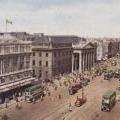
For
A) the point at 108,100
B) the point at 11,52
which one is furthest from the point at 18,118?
the point at 11,52

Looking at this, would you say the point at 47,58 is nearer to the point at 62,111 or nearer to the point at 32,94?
the point at 32,94

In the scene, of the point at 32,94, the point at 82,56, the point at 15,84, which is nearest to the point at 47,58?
the point at 82,56

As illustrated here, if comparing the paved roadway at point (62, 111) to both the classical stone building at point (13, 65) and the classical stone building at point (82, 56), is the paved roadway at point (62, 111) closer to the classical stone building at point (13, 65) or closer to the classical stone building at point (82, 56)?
the classical stone building at point (13, 65)

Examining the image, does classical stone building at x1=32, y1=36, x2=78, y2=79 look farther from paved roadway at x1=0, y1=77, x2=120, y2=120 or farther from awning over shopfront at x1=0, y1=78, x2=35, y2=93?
paved roadway at x1=0, y1=77, x2=120, y2=120

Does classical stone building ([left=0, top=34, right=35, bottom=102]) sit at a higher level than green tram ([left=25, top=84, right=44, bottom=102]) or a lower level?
higher

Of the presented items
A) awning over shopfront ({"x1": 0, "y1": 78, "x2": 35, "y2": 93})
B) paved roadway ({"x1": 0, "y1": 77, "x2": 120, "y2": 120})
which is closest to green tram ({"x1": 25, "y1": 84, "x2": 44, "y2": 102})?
paved roadway ({"x1": 0, "y1": 77, "x2": 120, "y2": 120})

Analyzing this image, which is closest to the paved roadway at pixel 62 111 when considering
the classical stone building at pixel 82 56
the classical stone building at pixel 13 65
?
the classical stone building at pixel 13 65

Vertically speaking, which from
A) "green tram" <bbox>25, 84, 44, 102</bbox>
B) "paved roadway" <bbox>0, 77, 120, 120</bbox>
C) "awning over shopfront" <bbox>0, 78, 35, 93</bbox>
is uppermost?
"awning over shopfront" <bbox>0, 78, 35, 93</bbox>
